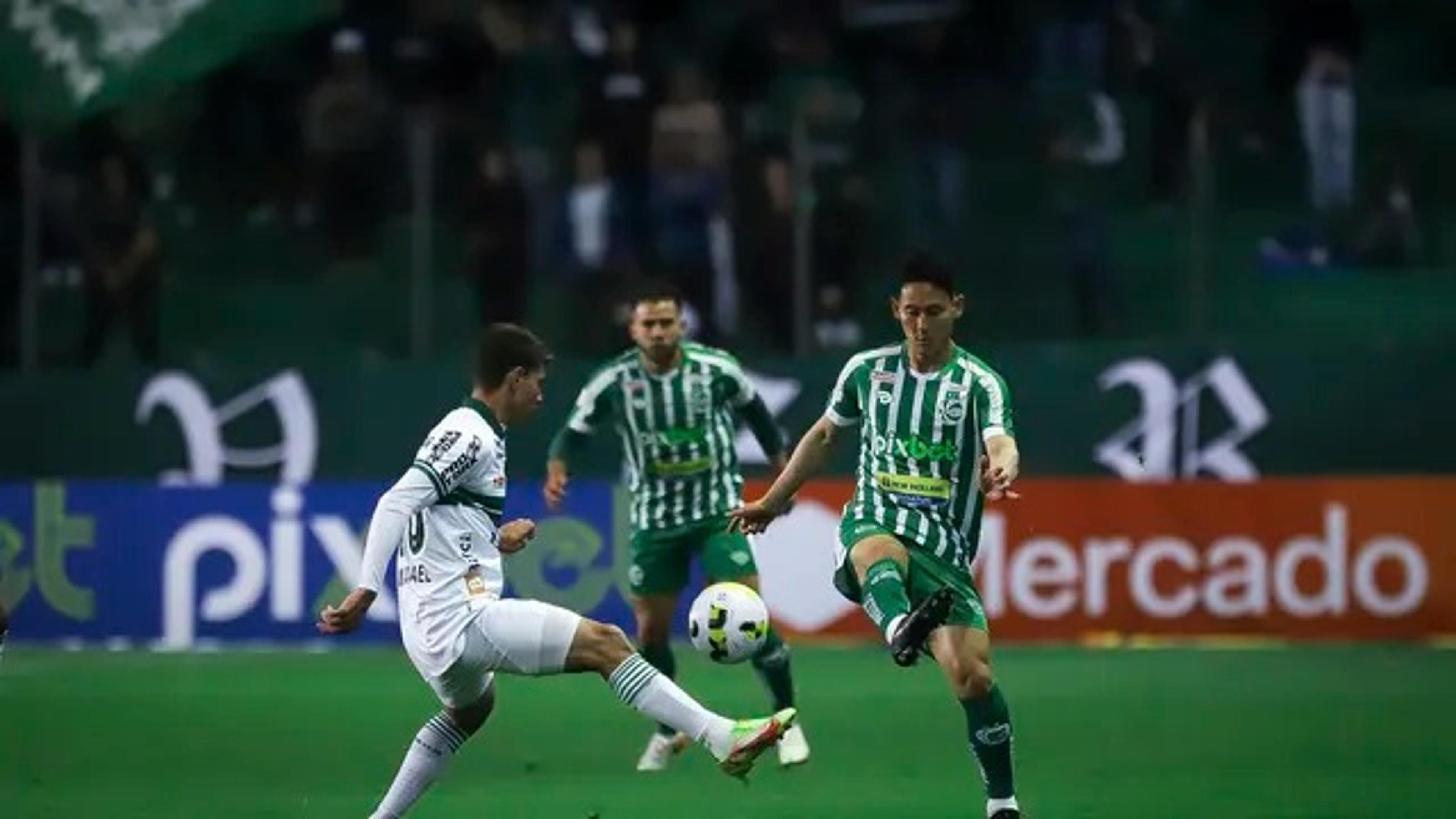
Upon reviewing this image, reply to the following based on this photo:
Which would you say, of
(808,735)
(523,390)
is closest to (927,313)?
(523,390)

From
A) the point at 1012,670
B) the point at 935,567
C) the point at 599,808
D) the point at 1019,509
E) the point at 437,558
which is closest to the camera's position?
the point at 437,558

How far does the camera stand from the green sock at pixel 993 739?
10914 millimetres

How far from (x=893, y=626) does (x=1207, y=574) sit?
10218 millimetres

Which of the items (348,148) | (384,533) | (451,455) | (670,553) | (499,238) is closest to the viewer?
(384,533)

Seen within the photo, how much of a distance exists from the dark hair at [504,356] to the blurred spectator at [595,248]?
10168 mm

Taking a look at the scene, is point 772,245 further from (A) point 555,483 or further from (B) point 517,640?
(B) point 517,640

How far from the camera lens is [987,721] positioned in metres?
10.9

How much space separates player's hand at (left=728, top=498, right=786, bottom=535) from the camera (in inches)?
466

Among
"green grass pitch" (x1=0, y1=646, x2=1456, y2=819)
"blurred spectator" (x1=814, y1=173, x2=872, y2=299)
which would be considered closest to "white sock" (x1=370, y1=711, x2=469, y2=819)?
"green grass pitch" (x1=0, y1=646, x2=1456, y2=819)

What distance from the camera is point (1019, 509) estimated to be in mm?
20422

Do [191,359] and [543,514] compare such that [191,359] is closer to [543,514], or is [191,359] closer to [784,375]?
[543,514]

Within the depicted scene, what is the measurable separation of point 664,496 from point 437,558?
15.2 feet

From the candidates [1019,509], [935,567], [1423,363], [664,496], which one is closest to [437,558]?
[935,567]

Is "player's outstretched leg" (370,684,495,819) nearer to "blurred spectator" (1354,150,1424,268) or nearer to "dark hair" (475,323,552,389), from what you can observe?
"dark hair" (475,323,552,389)
